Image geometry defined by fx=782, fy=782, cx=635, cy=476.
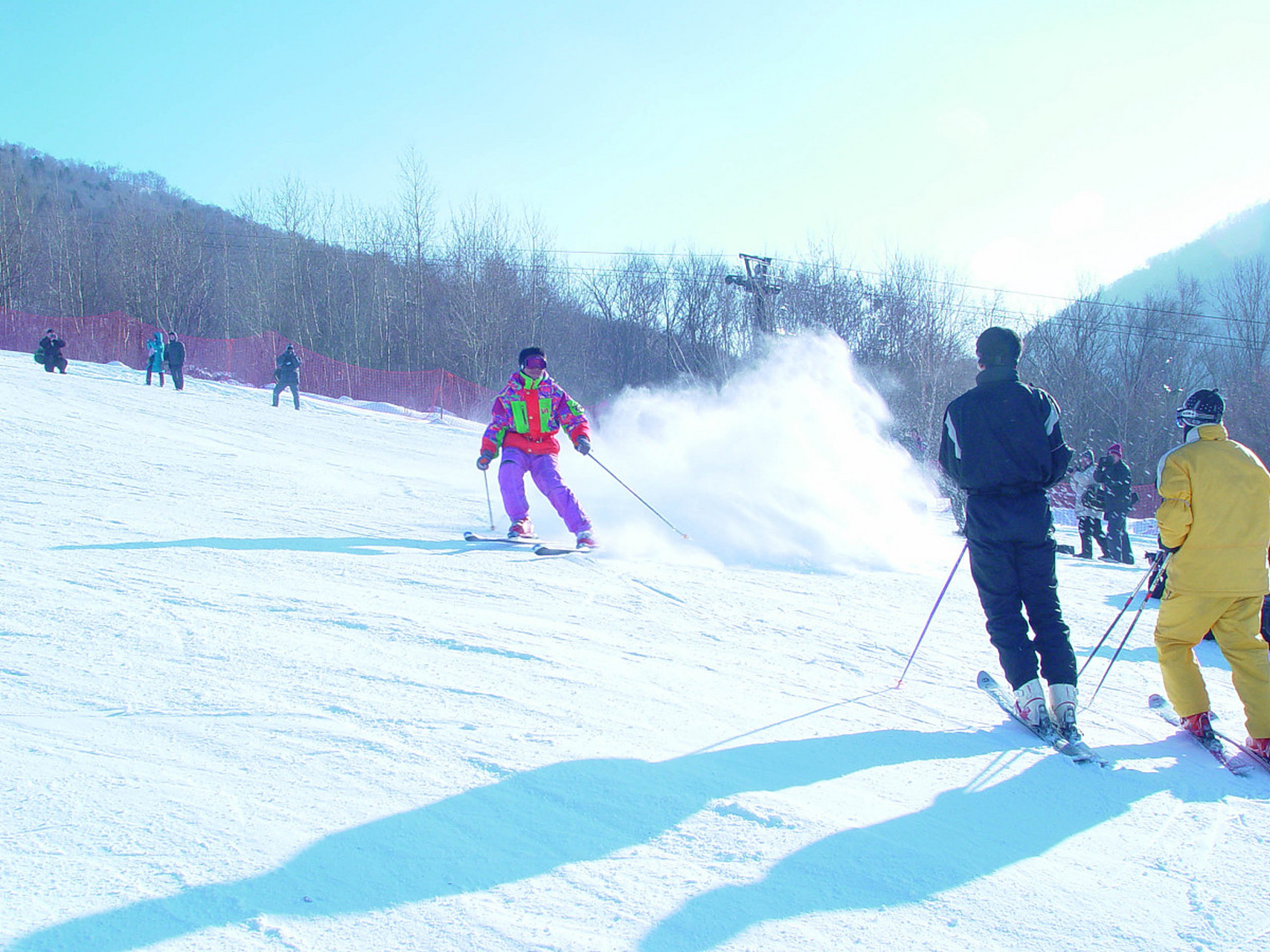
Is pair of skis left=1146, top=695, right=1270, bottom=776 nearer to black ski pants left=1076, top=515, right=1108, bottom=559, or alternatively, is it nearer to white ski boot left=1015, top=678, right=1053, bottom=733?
white ski boot left=1015, top=678, right=1053, bottom=733

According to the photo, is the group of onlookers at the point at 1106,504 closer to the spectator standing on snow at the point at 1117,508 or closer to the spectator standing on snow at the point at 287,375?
the spectator standing on snow at the point at 1117,508

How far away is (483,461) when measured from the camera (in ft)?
24.1

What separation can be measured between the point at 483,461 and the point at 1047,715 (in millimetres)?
5137

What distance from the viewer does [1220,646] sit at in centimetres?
386

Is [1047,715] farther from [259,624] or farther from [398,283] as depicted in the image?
[398,283]

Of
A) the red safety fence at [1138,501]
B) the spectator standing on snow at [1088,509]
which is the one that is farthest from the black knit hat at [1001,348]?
the red safety fence at [1138,501]

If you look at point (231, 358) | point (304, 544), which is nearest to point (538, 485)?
point (304, 544)

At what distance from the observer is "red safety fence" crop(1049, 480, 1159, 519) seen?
23.1 metres

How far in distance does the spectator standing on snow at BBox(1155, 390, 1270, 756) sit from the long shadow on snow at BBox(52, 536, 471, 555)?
510 centimetres

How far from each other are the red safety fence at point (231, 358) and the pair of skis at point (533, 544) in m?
22.2

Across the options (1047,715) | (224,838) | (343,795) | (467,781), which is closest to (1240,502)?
(1047,715)

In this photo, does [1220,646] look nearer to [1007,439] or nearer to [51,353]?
[1007,439]

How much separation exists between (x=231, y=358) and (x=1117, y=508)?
31.1 meters

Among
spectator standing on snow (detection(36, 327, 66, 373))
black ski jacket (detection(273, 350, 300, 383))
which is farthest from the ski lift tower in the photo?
spectator standing on snow (detection(36, 327, 66, 373))
